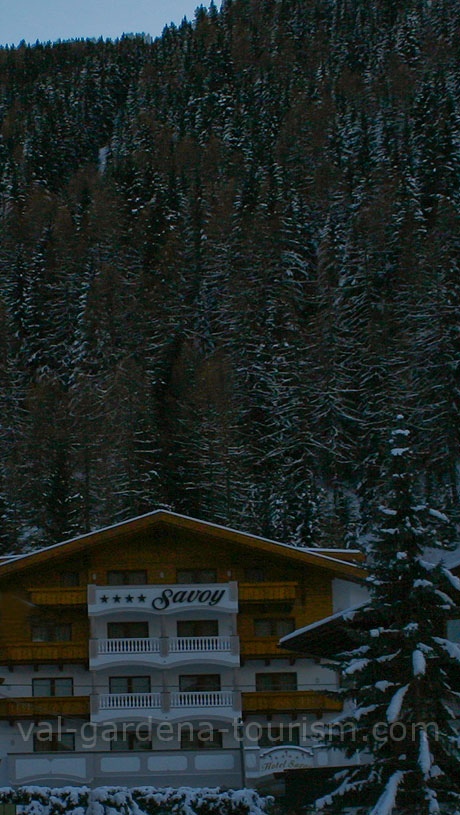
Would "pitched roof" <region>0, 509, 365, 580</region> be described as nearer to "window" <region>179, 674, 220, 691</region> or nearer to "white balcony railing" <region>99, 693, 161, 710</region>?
"window" <region>179, 674, 220, 691</region>

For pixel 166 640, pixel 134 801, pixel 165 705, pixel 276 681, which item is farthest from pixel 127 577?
pixel 134 801

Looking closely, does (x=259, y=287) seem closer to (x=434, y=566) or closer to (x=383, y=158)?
(x=383, y=158)

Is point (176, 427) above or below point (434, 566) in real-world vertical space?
above

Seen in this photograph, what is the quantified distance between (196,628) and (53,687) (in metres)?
5.42

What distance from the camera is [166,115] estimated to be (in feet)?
602

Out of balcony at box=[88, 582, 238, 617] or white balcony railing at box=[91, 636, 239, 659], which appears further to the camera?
balcony at box=[88, 582, 238, 617]

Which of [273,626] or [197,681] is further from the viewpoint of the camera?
[273,626]

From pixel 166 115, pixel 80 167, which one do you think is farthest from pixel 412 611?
pixel 166 115

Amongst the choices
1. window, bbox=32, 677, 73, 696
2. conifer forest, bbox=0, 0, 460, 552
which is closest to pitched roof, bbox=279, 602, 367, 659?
conifer forest, bbox=0, 0, 460, 552

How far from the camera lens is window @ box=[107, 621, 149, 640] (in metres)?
44.6

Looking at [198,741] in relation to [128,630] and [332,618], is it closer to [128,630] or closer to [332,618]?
[128,630]

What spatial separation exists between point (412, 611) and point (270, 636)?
22.6m

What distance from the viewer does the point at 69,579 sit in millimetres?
44844

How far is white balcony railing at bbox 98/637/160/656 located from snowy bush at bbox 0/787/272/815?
1359cm
